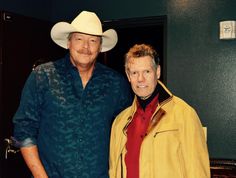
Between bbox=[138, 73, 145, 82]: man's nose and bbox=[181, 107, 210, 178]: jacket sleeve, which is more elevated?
bbox=[138, 73, 145, 82]: man's nose

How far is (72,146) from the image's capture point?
2.09m

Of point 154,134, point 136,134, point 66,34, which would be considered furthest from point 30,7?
point 154,134

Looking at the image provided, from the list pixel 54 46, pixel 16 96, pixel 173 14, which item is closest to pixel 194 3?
pixel 173 14

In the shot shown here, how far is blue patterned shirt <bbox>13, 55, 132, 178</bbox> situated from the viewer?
2.09m

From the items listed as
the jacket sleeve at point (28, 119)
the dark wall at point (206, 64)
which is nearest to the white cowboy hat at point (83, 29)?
the jacket sleeve at point (28, 119)

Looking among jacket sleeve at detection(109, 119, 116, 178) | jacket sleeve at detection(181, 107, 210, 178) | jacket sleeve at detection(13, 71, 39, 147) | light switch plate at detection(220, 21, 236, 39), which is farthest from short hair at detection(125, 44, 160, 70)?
light switch plate at detection(220, 21, 236, 39)

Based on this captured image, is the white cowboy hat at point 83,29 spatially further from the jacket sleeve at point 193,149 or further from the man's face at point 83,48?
the jacket sleeve at point 193,149

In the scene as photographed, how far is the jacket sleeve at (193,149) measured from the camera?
1845 mm

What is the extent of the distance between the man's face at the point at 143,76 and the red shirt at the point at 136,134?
0.07 metres

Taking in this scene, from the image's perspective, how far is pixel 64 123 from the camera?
2088 millimetres

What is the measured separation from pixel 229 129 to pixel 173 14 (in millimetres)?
1221

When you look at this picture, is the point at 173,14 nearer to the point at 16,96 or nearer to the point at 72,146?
the point at 16,96

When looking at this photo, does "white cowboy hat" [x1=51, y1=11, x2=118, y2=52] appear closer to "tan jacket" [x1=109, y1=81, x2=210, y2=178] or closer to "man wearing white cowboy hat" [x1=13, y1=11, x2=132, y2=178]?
"man wearing white cowboy hat" [x1=13, y1=11, x2=132, y2=178]

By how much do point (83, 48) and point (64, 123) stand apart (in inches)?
17.6
